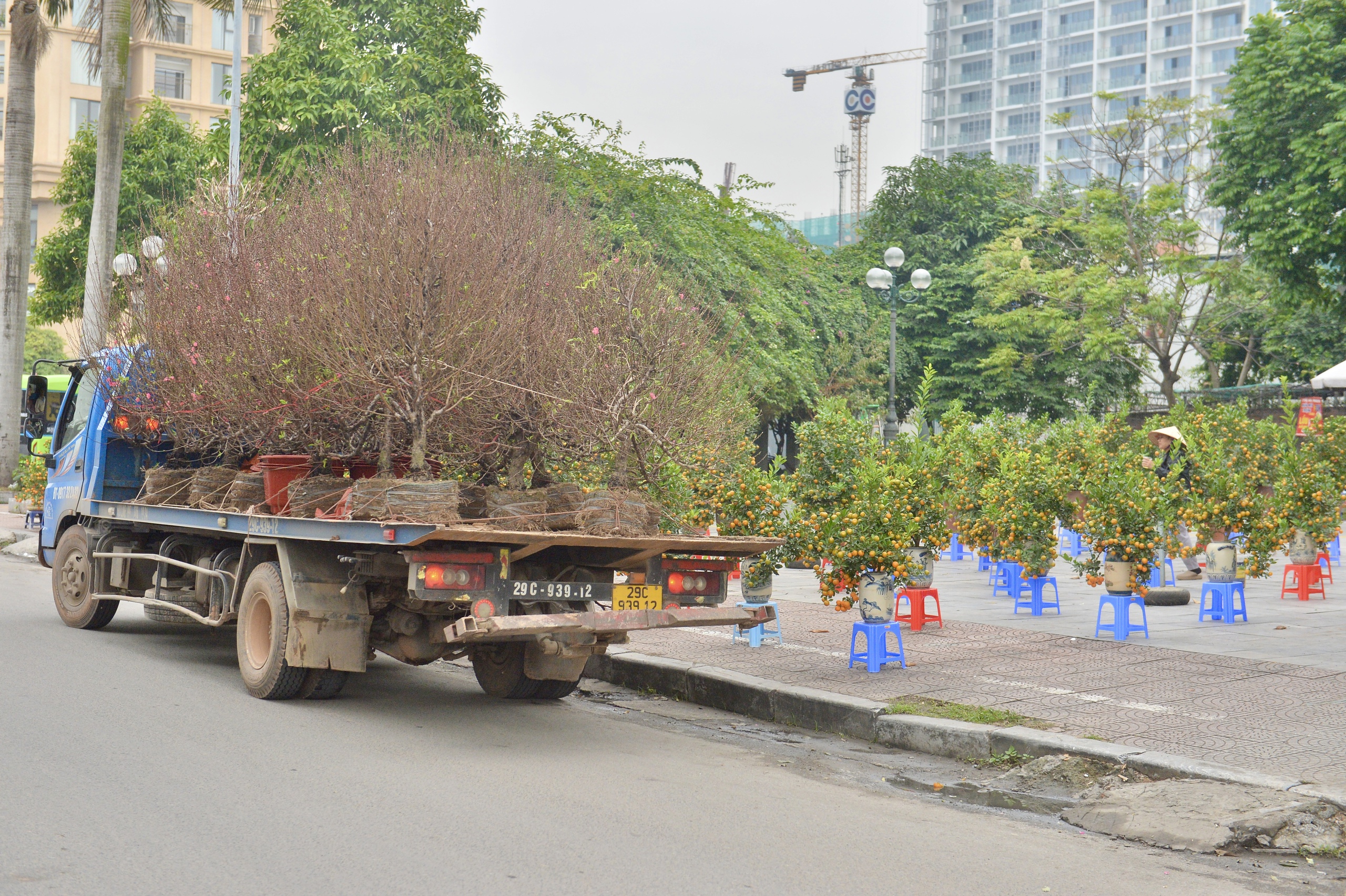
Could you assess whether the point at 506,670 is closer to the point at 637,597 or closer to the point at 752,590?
the point at 637,597

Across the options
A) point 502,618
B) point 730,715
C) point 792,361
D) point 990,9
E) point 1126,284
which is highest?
point 990,9

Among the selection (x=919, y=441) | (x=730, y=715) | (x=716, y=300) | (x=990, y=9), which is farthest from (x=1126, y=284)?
(x=990, y=9)

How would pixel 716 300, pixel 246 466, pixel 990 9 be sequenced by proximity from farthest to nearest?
pixel 990 9 → pixel 716 300 → pixel 246 466

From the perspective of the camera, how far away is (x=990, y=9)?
364ft

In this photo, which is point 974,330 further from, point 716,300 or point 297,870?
point 297,870

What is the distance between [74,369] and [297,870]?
807 centimetres

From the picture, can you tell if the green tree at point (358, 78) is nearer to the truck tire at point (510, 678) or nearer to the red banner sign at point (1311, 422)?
the red banner sign at point (1311, 422)

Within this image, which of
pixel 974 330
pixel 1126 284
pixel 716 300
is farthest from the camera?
pixel 974 330

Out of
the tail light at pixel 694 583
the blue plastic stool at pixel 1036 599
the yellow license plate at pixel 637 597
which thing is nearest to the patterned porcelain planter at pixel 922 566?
the blue plastic stool at pixel 1036 599

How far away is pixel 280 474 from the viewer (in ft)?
28.3

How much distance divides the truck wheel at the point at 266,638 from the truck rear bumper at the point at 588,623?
1.05m

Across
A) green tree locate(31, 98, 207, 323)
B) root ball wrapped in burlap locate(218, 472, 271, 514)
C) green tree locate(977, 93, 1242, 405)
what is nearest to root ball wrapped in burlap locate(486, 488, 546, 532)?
root ball wrapped in burlap locate(218, 472, 271, 514)

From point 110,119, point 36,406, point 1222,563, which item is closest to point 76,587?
point 36,406

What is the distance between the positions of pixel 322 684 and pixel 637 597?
2216mm
